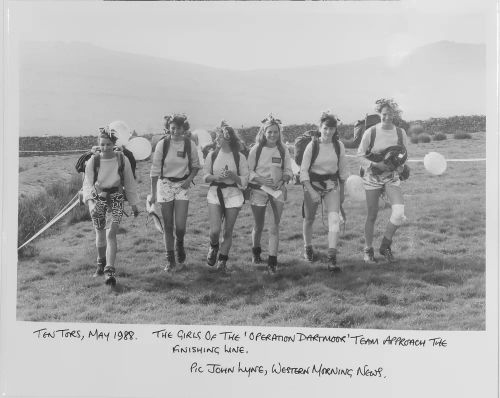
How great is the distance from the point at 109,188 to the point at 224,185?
622 mm

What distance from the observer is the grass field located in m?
3.31

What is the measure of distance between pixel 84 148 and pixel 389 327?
1940 mm

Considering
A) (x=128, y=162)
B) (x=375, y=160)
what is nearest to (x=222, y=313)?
(x=128, y=162)

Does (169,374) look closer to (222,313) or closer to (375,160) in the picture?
(222,313)

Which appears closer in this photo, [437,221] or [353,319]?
[353,319]

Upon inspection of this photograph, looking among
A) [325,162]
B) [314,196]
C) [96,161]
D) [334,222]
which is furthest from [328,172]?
[96,161]

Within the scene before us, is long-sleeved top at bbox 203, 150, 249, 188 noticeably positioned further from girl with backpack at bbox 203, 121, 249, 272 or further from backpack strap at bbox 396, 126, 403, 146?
backpack strap at bbox 396, 126, 403, 146

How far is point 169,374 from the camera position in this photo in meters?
3.31

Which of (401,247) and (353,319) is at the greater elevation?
(401,247)

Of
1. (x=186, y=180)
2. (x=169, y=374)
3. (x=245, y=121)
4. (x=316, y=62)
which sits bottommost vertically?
(x=169, y=374)

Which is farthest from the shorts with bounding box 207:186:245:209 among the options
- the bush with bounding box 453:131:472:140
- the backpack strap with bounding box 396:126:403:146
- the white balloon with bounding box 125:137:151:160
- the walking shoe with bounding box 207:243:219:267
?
the bush with bounding box 453:131:472:140

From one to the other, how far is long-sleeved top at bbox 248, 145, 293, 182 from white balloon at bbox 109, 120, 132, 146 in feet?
2.29

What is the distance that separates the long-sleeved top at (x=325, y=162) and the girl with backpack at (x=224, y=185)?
1.04ft

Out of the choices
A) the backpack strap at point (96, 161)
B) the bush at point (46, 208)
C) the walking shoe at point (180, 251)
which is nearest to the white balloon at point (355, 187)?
the walking shoe at point (180, 251)
